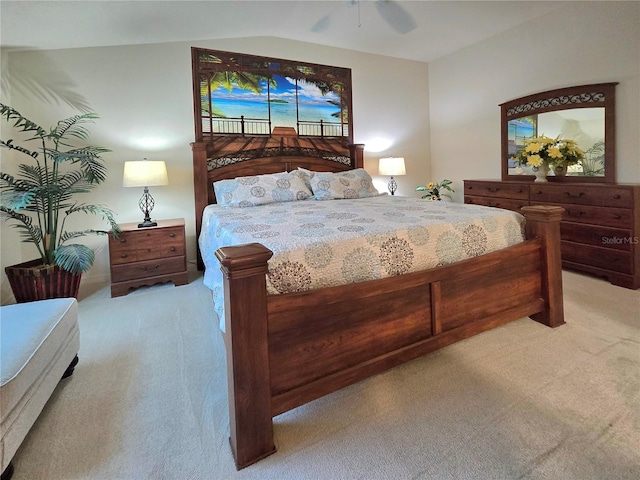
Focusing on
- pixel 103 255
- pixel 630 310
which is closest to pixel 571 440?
pixel 630 310

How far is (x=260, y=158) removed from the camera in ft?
13.4

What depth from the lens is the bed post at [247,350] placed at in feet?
3.97

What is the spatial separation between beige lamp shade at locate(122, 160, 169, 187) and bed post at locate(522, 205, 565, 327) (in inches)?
124

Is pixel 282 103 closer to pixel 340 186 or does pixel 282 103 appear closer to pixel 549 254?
pixel 340 186

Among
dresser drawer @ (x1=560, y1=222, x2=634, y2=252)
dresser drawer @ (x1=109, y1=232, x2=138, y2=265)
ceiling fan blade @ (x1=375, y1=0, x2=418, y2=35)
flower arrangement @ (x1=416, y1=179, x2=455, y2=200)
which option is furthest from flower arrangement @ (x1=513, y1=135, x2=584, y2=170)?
dresser drawer @ (x1=109, y1=232, x2=138, y2=265)

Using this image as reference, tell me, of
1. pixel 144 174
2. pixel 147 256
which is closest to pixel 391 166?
pixel 144 174

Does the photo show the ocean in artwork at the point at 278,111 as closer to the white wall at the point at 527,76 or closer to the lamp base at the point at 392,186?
the lamp base at the point at 392,186

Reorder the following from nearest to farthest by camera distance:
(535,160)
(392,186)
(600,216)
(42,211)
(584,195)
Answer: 1. (42,211)
2. (600,216)
3. (584,195)
4. (535,160)
5. (392,186)

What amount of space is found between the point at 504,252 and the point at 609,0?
301 cm

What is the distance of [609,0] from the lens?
3.12 m

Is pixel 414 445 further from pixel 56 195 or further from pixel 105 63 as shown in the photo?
pixel 105 63

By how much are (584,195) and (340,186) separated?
2294mm

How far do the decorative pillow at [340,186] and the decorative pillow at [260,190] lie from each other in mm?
131

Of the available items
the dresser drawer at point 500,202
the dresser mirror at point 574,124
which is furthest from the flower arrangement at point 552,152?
the dresser drawer at point 500,202
